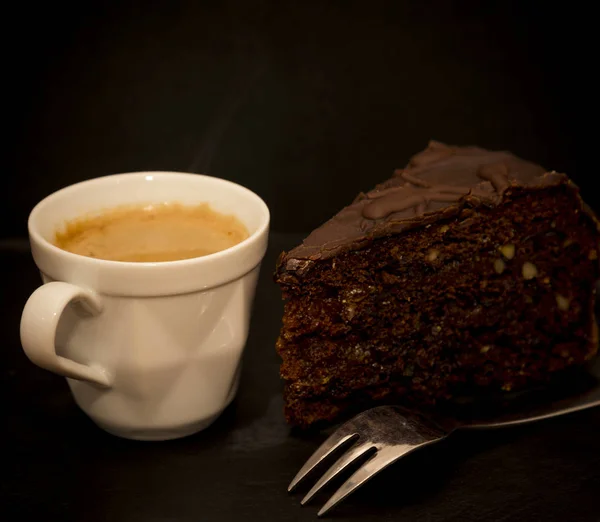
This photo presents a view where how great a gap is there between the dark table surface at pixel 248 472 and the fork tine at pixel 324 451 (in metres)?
0.04

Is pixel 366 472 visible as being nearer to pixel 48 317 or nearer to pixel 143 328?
pixel 143 328

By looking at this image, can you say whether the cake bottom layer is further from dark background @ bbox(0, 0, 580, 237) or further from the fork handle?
dark background @ bbox(0, 0, 580, 237)

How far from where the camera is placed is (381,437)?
6.39ft

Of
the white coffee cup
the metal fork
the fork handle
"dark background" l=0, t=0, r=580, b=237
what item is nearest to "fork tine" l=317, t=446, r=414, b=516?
the metal fork

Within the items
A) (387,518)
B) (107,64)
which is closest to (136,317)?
(387,518)

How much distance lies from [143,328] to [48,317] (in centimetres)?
19

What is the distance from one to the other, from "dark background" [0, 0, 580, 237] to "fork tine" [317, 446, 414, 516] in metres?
1.50

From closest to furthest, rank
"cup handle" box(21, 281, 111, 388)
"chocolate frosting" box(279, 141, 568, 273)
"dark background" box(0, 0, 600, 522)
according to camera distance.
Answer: "cup handle" box(21, 281, 111, 388), "chocolate frosting" box(279, 141, 568, 273), "dark background" box(0, 0, 600, 522)

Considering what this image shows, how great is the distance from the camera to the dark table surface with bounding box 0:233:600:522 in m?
1.87

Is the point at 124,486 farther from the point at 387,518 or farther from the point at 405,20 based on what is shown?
the point at 405,20

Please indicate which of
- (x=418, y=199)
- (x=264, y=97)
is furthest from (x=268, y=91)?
(x=418, y=199)

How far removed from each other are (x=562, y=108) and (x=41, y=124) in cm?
169

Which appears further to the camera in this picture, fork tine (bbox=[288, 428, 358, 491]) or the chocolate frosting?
the chocolate frosting

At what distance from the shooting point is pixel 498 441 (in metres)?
2.08
